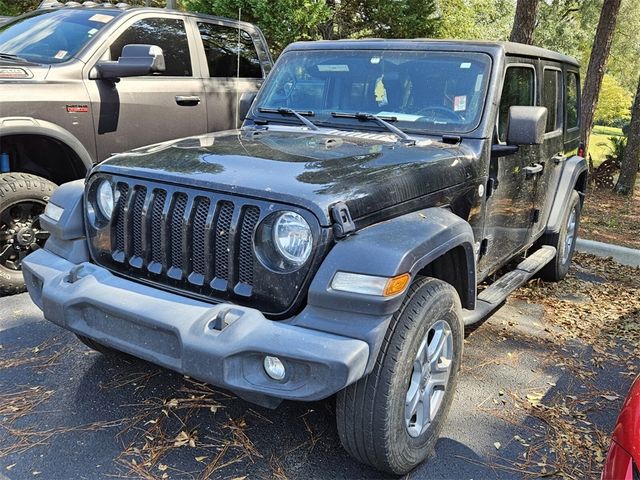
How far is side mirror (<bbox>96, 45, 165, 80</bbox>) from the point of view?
4461 mm

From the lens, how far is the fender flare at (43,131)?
423 cm

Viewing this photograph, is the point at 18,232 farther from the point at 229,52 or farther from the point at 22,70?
the point at 229,52

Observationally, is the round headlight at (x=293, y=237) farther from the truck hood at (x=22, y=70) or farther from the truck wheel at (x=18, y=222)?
the truck hood at (x=22, y=70)

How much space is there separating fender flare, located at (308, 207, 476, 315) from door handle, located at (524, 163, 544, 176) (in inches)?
72.2

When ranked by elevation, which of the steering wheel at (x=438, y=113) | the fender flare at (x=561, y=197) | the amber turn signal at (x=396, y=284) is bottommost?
the fender flare at (x=561, y=197)

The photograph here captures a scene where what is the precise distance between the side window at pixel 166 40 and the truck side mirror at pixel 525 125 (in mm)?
3267

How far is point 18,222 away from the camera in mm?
4480

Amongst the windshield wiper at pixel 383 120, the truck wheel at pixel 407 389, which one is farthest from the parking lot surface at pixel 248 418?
the windshield wiper at pixel 383 120

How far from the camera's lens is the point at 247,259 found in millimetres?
2502

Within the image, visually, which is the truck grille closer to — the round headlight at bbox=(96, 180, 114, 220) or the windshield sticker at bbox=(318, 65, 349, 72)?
the round headlight at bbox=(96, 180, 114, 220)

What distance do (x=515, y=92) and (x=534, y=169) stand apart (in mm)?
638

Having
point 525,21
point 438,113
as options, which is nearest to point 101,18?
point 438,113

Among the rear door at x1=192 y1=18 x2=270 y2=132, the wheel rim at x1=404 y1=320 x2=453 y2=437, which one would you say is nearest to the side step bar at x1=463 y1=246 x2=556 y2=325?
the wheel rim at x1=404 y1=320 x2=453 y2=437

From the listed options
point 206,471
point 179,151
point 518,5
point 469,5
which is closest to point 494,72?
point 179,151
